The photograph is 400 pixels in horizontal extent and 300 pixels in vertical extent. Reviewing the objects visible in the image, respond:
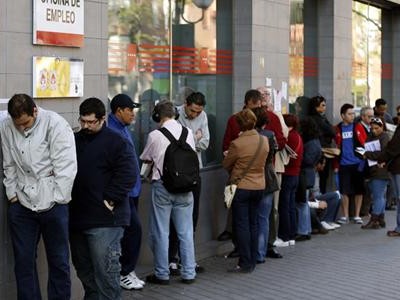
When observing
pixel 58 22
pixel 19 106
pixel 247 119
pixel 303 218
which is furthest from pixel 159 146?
pixel 303 218

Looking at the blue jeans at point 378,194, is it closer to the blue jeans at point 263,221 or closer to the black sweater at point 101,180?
the blue jeans at point 263,221

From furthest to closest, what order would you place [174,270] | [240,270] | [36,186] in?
[240,270]
[174,270]
[36,186]

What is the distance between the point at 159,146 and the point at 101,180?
1.71 m

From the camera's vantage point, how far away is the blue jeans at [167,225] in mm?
8516

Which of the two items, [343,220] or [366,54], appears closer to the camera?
[343,220]

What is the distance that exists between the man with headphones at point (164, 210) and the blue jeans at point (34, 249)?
5.93 ft

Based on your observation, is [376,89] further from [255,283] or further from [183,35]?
[255,283]

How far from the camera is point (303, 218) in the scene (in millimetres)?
11453

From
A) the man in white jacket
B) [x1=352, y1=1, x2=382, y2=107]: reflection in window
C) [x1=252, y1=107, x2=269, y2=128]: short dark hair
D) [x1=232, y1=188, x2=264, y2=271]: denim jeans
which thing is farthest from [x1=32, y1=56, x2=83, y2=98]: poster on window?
[x1=352, y1=1, x2=382, y2=107]: reflection in window

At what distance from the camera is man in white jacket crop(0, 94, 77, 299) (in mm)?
6555

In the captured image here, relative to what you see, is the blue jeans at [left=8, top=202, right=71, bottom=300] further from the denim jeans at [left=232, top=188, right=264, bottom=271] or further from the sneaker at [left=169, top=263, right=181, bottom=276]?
the denim jeans at [left=232, top=188, right=264, bottom=271]

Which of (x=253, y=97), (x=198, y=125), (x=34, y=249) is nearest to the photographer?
(x=34, y=249)

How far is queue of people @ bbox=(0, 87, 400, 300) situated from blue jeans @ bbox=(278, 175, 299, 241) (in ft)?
0.05

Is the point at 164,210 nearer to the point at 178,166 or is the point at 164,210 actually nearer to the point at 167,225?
the point at 167,225
